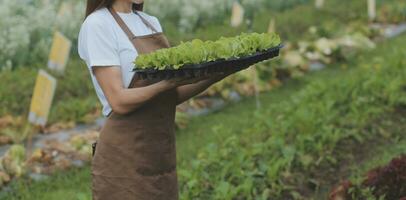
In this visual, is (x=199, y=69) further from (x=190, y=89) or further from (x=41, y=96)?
(x=41, y=96)

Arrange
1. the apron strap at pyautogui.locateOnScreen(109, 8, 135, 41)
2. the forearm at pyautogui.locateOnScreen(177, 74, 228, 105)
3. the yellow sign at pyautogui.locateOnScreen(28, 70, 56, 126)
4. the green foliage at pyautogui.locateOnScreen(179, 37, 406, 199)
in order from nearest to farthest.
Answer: the apron strap at pyautogui.locateOnScreen(109, 8, 135, 41) < the forearm at pyautogui.locateOnScreen(177, 74, 228, 105) < the green foliage at pyautogui.locateOnScreen(179, 37, 406, 199) < the yellow sign at pyautogui.locateOnScreen(28, 70, 56, 126)

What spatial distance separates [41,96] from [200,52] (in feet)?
9.21

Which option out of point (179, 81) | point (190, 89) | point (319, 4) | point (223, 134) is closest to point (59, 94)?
point (223, 134)

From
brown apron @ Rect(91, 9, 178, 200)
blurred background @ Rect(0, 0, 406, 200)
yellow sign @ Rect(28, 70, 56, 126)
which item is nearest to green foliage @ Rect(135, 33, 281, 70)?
brown apron @ Rect(91, 9, 178, 200)

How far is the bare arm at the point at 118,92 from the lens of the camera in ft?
8.61

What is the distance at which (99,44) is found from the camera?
2654mm

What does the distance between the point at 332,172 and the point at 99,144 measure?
289 centimetres

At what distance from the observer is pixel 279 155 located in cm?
535

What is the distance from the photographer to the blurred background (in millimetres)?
4930

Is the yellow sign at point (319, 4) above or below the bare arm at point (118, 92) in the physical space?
below

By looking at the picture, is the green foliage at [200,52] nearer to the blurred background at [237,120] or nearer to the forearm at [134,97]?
the forearm at [134,97]

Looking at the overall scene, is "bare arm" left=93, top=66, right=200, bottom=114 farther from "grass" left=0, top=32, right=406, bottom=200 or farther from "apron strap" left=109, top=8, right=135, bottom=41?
"grass" left=0, top=32, right=406, bottom=200

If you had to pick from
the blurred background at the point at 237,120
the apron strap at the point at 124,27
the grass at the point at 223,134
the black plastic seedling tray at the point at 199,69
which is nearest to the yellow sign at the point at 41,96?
the blurred background at the point at 237,120

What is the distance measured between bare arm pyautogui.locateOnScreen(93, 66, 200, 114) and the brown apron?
84 millimetres
